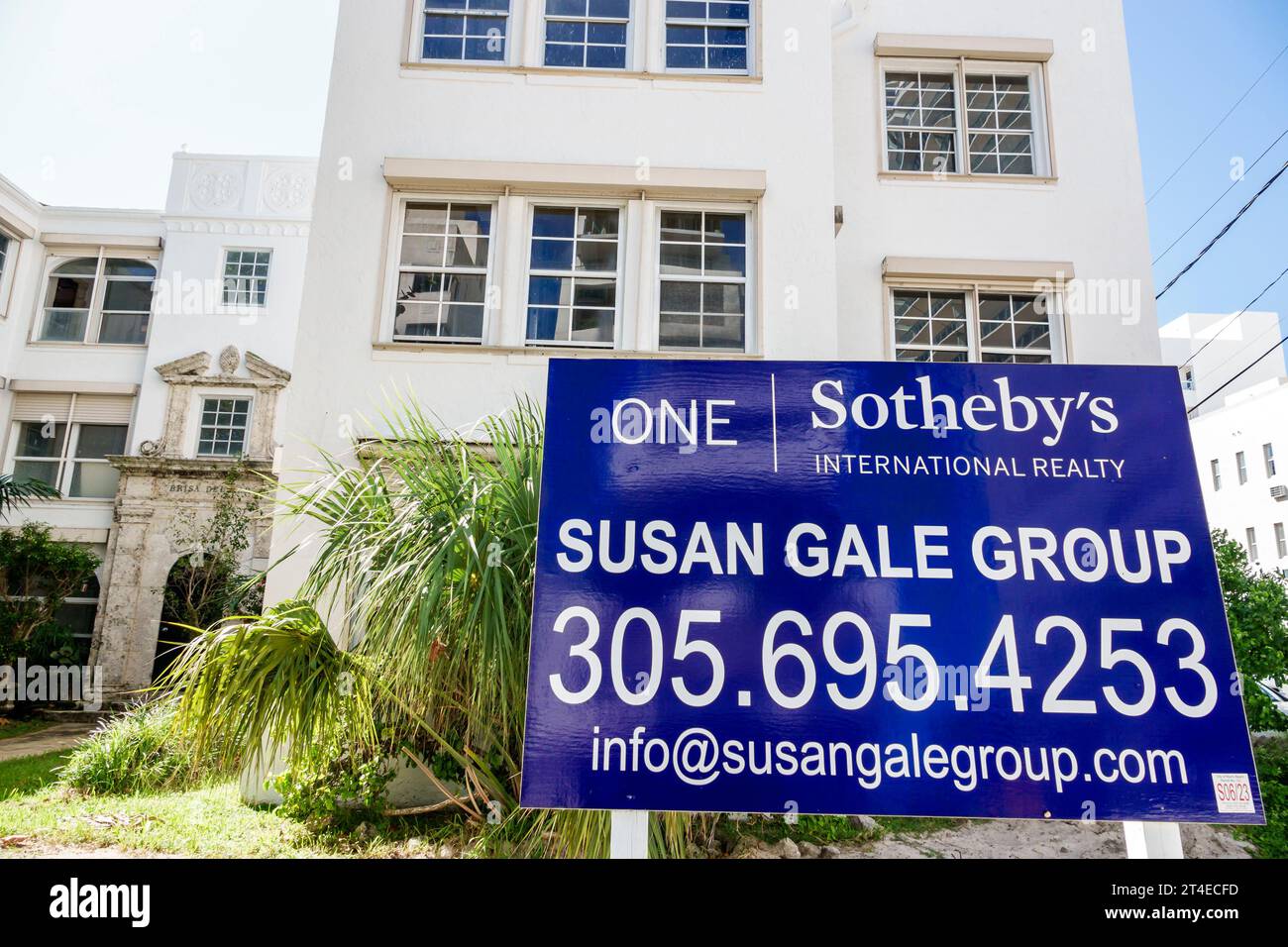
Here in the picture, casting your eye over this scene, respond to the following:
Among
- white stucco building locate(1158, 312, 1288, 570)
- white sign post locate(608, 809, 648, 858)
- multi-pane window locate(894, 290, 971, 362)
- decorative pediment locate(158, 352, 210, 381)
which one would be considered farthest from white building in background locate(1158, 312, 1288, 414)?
white sign post locate(608, 809, 648, 858)

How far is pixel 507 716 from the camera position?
12.8ft

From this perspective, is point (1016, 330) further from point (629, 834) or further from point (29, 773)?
point (29, 773)

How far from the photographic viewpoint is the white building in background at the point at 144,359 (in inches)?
584

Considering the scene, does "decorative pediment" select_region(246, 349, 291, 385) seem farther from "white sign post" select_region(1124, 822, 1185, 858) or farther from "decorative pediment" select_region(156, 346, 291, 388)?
"white sign post" select_region(1124, 822, 1185, 858)

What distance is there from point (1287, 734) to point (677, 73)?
942 cm

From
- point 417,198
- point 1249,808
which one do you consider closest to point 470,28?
point 417,198

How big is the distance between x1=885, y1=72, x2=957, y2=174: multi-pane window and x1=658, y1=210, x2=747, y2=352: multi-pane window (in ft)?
8.58

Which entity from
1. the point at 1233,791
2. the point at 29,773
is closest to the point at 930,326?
the point at 1233,791

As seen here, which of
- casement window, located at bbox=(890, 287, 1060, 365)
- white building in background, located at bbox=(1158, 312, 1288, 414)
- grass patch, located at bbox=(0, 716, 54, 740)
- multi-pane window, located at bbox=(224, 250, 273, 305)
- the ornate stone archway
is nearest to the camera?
casement window, located at bbox=(890, 287, 1060, 365)

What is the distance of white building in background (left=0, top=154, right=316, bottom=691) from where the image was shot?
584 inches

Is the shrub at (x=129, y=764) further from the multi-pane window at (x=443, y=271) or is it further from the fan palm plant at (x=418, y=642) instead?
the multi-pane window at (x=443, y=271)

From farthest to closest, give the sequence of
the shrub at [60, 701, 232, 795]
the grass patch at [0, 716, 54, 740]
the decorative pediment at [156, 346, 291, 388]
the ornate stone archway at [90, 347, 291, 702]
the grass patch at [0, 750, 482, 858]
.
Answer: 1. the decorative pediment at [156, 346, 291, 388]
2. the ornate stone archway at [90, 347, 291, 702]
3. the grass patch at [0, 716, 54, 740]
4. the shrub at [60, 701, 232, 795]
5. the grass patch at [0, 750, 482, 858]

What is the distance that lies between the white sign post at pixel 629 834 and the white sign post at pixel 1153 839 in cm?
168

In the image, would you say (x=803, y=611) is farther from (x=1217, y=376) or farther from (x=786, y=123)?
(x=1217, y=376)
